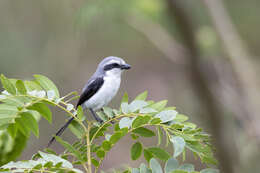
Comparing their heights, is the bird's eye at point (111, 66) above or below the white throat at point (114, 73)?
above

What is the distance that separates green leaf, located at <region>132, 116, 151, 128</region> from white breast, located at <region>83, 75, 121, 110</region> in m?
1.60

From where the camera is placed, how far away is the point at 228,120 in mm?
6762

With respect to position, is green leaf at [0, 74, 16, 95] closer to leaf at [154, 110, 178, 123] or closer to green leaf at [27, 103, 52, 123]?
green leaf at [27, 103, 52, 123]

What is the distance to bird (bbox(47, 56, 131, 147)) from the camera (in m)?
3.19

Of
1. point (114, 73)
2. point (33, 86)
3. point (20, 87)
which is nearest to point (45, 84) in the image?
point (33, 86)

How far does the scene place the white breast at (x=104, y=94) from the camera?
3180mm

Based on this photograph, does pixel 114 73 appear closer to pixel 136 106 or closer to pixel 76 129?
pixel 76 129

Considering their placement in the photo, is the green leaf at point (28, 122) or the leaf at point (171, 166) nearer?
the leaf at point (171, 166)

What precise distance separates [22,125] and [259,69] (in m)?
5.78

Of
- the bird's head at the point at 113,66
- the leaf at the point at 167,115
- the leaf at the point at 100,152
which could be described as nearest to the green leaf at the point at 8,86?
the leaf at the point at 100,152

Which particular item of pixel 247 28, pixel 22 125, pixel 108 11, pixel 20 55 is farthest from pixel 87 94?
pixel 247 28

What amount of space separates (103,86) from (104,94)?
0.10 metres

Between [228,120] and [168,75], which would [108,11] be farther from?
[168,75]

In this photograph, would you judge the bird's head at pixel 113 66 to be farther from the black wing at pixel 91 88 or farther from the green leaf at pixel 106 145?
the green leaf at pixel 106 145
